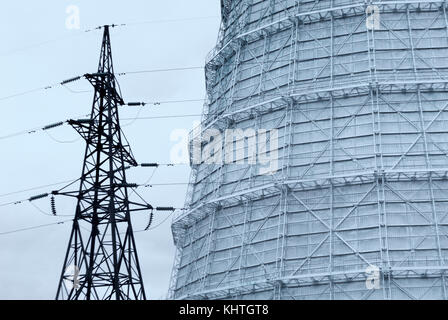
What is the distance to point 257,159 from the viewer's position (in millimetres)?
30328

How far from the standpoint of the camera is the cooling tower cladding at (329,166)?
25859mm

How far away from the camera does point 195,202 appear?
107 feet

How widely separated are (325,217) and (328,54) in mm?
7623

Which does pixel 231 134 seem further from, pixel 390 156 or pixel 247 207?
pixel 390 156

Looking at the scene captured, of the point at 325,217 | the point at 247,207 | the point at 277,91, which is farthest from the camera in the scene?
the point at 277,91

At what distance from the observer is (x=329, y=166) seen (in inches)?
1102

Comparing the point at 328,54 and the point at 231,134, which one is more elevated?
the point at 328,54

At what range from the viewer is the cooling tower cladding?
84.8 ft

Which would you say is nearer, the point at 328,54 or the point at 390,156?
the point at 390,156
